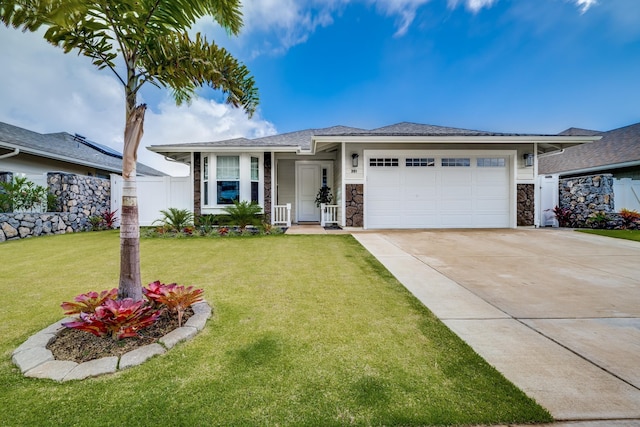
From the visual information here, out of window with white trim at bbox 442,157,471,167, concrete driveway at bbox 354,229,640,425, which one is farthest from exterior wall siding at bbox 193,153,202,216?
window with white trim at bbox 442,157,471,167

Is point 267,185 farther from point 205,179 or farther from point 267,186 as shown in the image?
point 205,179

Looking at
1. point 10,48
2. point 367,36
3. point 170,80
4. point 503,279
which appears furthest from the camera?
point 367,36

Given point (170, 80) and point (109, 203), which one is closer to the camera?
point (170, 80)

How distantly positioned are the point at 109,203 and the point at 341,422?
40.0 feet

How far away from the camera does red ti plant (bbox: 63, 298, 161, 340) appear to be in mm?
1940

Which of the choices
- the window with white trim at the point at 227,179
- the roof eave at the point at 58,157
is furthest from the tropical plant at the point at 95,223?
the window with white trim at the point at 227,179

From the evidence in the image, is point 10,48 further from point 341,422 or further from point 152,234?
point 341,422

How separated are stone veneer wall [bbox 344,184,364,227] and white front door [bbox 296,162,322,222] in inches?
99.6

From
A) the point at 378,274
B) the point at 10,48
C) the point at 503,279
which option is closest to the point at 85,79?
the point at 10,48

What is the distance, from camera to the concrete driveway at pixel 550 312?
1587 mm

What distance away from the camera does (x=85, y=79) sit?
9750mm

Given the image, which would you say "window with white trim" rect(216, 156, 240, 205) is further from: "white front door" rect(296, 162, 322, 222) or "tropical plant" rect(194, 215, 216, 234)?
"white front door" rect(296, 162, 322, 222)

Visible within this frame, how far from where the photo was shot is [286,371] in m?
1.74

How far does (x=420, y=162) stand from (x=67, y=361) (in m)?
9.29
